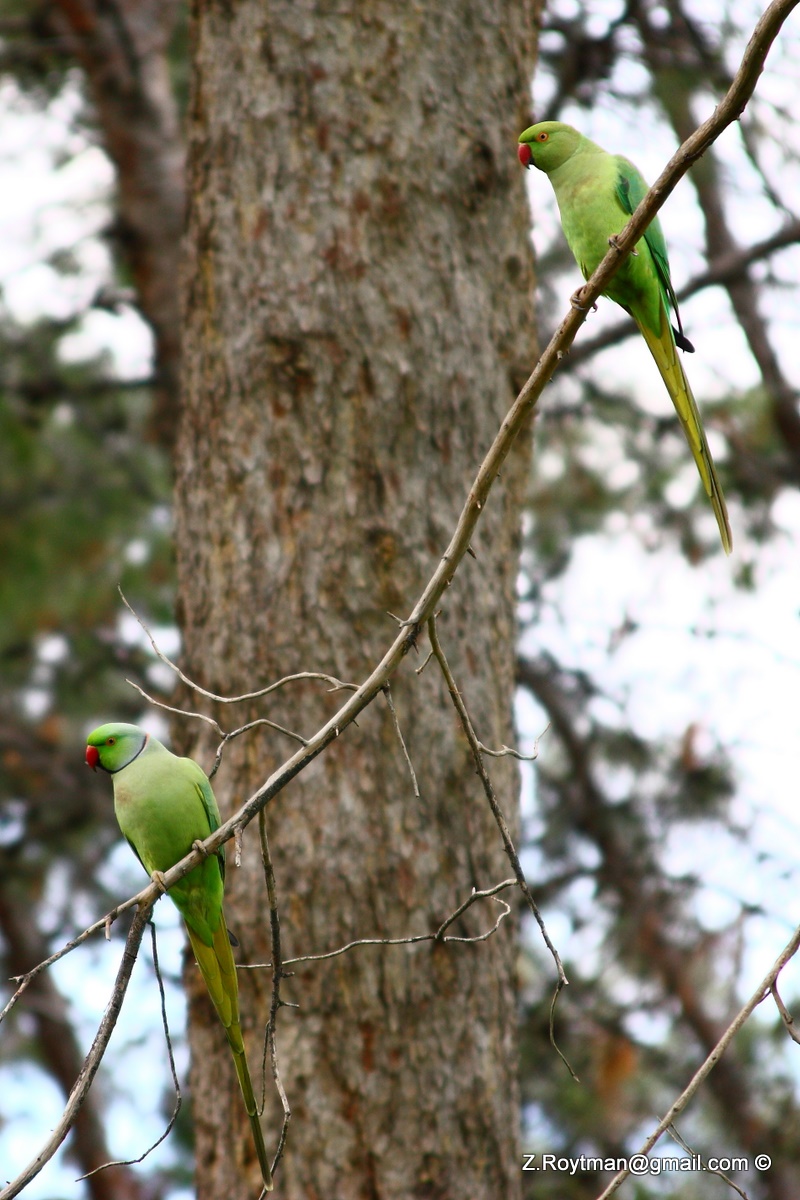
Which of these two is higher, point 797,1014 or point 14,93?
point 14,93

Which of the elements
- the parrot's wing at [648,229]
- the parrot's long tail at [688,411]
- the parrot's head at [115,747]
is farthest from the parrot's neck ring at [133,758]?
the parrot's wing at [648,229]

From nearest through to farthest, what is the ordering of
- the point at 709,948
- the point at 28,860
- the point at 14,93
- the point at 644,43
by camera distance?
the point at 644,43 < the point at 709,948 < the point at 14,93 < the point at 28,860

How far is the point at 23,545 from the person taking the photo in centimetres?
745

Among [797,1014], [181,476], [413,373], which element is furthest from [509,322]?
[797,1014]

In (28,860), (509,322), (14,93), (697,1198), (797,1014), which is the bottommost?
(697,1198)

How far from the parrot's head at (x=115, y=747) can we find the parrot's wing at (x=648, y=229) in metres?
1.41

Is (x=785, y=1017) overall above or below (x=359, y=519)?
below

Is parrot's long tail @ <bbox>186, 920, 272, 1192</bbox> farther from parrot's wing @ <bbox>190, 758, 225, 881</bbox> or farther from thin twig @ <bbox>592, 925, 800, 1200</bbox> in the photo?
thin twig @ <bbox>592, 925, 800, 1200</bbox>

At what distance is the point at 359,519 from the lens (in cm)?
294

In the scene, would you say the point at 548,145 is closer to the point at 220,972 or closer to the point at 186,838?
the point at 186,838

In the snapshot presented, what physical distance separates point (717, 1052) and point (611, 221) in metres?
1.58

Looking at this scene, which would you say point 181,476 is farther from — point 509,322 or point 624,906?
point 624,906

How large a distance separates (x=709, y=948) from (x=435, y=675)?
152 inches

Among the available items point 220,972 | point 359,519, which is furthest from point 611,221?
point 220,972
